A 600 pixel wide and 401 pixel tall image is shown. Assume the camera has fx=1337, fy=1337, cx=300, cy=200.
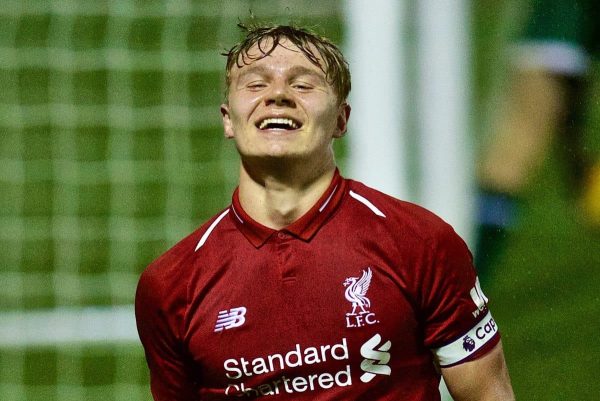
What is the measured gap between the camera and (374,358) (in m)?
2.63

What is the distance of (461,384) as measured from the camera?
2.67m

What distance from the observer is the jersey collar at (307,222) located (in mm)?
2715

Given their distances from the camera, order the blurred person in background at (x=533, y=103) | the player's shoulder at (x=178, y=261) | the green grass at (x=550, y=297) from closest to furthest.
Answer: the player's shoulder at (x=178, y=261)
the blurred person in background at (x=533, y=103)
the green grass at (x=550, y=297)

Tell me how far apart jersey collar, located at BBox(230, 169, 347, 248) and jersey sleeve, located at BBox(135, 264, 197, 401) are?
193 mm

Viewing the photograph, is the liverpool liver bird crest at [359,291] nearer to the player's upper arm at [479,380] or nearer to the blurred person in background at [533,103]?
the player's upper arm at [479,380]

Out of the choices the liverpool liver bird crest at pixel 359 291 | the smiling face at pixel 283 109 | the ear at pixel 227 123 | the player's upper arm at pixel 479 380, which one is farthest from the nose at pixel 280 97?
the player's upper arm at pixel 479 380

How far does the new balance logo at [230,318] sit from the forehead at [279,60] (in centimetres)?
49

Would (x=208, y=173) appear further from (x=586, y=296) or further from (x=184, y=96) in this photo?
(x=586, y=296)

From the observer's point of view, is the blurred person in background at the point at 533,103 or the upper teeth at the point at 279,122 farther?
the blurred person in background at the point at 533,103

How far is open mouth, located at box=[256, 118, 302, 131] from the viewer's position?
2.66 metres

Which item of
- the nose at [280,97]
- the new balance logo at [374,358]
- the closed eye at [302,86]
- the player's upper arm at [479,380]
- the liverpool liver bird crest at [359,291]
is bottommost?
Answer: the player's upper arm at [479,380]

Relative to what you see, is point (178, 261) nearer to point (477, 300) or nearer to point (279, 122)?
point (279, 122)

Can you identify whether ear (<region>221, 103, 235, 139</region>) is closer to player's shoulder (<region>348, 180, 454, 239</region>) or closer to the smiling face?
the smiling face

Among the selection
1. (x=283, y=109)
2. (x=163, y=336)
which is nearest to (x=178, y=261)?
(x=163, y=336)
